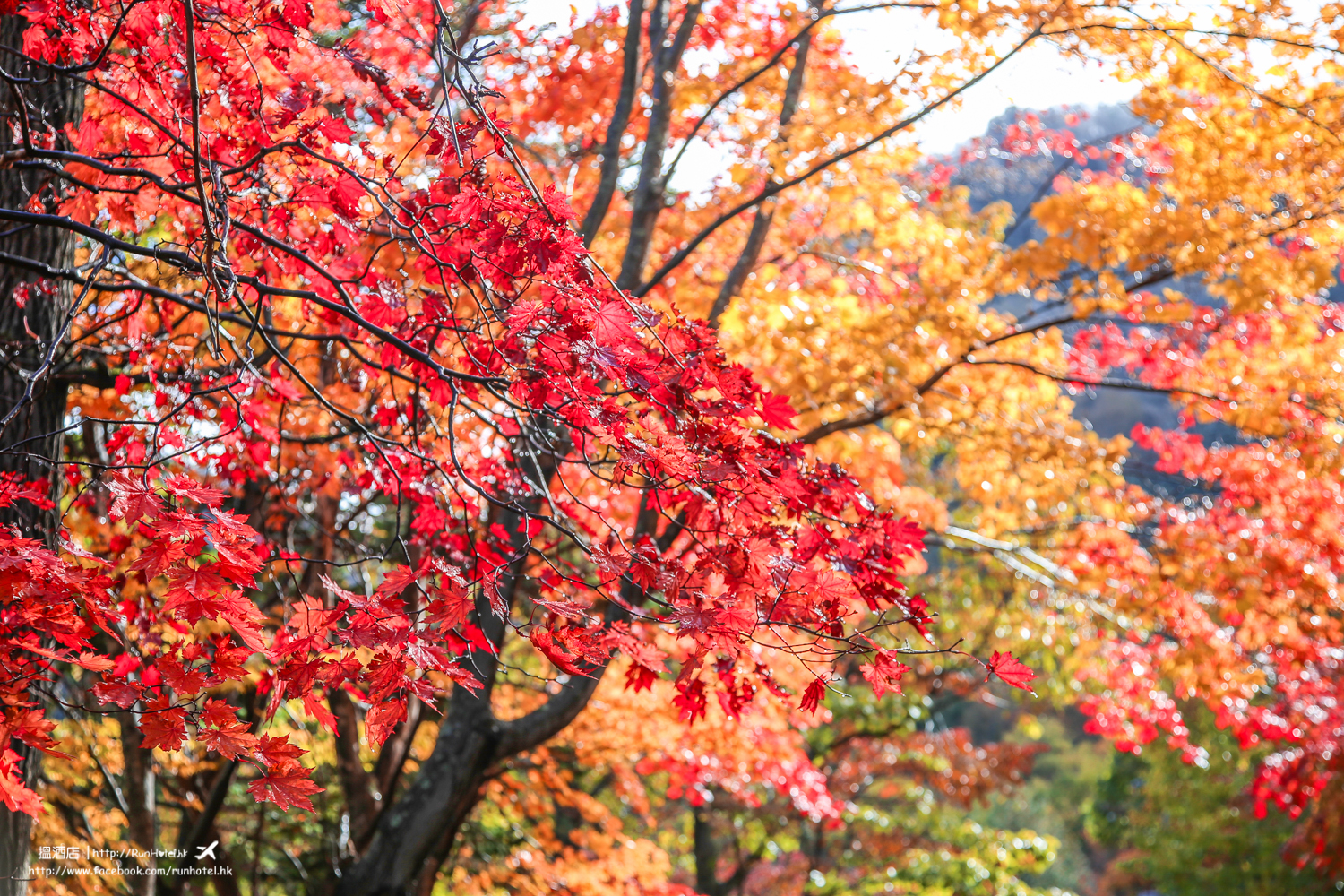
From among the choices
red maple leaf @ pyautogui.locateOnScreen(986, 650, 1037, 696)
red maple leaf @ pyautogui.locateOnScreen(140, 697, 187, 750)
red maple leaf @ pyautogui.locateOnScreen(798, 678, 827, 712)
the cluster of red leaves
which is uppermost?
the cluster of red leaves

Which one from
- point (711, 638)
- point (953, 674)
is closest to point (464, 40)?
point (711, 638)

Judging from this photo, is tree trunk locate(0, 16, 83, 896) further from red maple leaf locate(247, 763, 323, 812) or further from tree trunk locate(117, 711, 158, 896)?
red maple leaf locate(247, 763, 323, 812)

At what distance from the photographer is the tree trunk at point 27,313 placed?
9.62 ft

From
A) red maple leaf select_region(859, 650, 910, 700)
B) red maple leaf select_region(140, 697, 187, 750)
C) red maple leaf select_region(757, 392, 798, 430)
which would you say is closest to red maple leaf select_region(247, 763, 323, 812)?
red maple leaf select_region(140, 697, 187, 750)

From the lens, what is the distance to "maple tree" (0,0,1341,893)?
1913 mm

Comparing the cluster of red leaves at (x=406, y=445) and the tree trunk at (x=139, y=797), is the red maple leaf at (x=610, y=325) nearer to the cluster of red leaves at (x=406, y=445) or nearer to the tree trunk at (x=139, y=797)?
the cluster of red leaves at (x=406, y=445)

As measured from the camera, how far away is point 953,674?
509 inches

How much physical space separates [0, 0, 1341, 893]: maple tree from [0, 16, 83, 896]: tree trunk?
18 millimetres

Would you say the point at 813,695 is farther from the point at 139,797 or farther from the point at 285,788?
the point at 139,797

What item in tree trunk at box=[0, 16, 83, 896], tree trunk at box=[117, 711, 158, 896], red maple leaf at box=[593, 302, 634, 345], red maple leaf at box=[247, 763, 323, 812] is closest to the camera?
red maple leaf at box=[247, 763, 323, 812]

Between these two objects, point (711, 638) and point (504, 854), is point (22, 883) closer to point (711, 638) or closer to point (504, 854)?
point (711, 638)

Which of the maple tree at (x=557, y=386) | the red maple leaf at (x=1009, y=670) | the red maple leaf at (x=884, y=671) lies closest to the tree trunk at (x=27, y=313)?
the maple tree at (x=557, y=386)

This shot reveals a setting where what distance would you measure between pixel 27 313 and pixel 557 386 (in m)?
2.32

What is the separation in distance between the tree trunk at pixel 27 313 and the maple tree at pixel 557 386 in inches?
0.7
